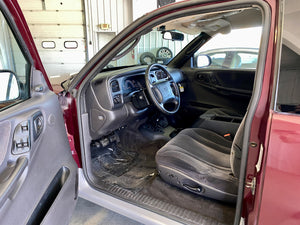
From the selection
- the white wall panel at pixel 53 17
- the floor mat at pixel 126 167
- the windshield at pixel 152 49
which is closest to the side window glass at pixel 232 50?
the floor mat at pixel 126 167

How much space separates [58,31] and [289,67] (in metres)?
6.71

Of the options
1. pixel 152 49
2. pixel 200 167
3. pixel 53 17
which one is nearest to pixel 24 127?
pixel 200 167

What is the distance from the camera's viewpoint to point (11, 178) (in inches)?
34.8

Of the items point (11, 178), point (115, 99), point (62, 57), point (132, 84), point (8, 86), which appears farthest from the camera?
point (62, 57)

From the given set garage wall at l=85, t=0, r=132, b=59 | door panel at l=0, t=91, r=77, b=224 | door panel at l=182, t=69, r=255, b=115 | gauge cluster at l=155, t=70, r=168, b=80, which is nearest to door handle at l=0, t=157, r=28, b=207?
door panel at l=0, t=91, r=77, b=224

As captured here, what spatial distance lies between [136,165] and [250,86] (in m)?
1.53

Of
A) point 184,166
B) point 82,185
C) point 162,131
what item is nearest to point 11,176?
point 82,185

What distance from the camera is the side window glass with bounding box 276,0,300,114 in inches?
35.3

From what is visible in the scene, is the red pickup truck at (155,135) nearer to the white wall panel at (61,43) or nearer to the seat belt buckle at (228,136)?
the seat belt buckle at (228,136)

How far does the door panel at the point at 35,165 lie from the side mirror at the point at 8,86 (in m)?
0.07

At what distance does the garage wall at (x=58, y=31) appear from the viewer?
631 cm

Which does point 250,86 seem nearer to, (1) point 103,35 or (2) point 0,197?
(2) point 0,197

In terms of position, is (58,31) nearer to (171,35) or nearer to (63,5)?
(63,5)

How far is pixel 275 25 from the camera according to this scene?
0.89m
